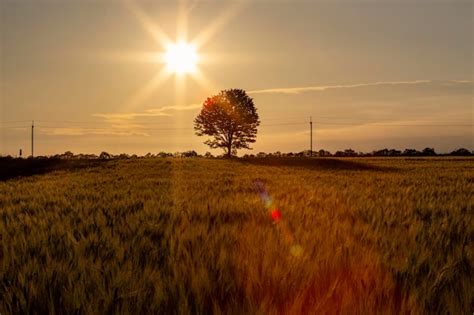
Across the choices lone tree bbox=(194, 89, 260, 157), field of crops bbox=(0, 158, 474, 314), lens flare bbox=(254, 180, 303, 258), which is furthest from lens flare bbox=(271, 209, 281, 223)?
lone tree bbox=(194, 89, 260, 157)

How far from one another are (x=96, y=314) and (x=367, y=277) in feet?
5.49

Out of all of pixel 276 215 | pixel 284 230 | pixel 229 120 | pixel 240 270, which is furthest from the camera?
pixel 229 120

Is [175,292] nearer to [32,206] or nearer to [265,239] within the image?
[265,239]


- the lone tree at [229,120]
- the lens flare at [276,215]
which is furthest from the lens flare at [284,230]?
the lone tree at [229,120]

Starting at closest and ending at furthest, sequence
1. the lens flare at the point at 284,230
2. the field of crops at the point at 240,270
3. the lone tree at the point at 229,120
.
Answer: the field of crops at the point at 240,270 < the lens flare at the point at 284,230 < the lone tree at the point at 229,120

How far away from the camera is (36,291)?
2752 mm

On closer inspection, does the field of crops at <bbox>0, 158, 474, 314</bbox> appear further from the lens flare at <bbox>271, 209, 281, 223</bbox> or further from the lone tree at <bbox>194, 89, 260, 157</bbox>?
the lone tree at <bbox>194, 89, 260, 157</bbox>

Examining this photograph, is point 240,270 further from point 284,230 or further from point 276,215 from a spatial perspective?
point 276,215

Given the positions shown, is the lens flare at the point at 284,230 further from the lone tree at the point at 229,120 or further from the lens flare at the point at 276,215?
the lone tree at the point at 229,120

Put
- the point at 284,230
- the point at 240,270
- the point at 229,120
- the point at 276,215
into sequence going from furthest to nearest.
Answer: the point at 229,120 < the point at 276,215 < the point at 284,230 < the point at 240,270

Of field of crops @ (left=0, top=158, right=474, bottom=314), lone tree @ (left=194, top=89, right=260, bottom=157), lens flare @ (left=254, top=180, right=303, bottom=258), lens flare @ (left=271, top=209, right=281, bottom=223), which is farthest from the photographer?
lone tree @ (left=194, top=89, right=260, bottom=157)

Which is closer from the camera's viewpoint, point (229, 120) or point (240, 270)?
point (240, 270)

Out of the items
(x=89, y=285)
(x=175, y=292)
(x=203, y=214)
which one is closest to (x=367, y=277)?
(x=175, y=292)

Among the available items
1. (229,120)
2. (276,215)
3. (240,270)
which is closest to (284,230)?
(276,215)
